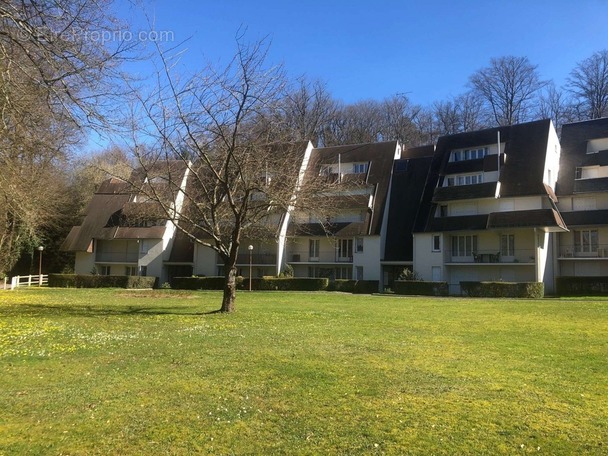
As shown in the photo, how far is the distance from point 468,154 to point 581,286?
537 inches

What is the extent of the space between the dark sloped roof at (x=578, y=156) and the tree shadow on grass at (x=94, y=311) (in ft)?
105

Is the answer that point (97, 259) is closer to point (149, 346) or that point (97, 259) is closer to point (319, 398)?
point (149, 346)

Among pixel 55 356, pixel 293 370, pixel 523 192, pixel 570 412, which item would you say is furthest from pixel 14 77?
pixel 523 192

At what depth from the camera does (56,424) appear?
5.81 m

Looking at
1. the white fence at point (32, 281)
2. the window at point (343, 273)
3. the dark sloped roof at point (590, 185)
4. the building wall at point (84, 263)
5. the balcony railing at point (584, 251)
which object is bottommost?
the white fence at point (32, 281)

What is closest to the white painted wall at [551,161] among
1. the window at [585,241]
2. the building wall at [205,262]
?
the window at [585,241]

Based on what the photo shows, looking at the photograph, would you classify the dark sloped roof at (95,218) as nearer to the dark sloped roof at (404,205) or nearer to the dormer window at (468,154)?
the dark sloped roof at (404,205)

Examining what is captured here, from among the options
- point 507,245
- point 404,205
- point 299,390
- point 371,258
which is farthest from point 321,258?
point 299,390

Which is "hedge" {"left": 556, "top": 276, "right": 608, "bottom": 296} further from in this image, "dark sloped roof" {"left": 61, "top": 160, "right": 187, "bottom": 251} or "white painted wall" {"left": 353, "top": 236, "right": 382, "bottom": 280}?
"dark sloped roof" {"left": 61, "top": 160, "right": 187, "bottom": 251}

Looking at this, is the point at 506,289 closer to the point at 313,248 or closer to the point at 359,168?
the point at 313,248

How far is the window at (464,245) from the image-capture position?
3978 cm

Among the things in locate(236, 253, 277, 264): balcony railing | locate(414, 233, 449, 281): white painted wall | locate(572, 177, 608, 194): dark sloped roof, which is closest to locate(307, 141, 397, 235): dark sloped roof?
locate(414, 233, 449, 281): white painted wall

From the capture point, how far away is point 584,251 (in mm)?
38750

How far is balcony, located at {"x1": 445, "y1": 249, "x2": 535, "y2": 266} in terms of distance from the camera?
37.1 metres
